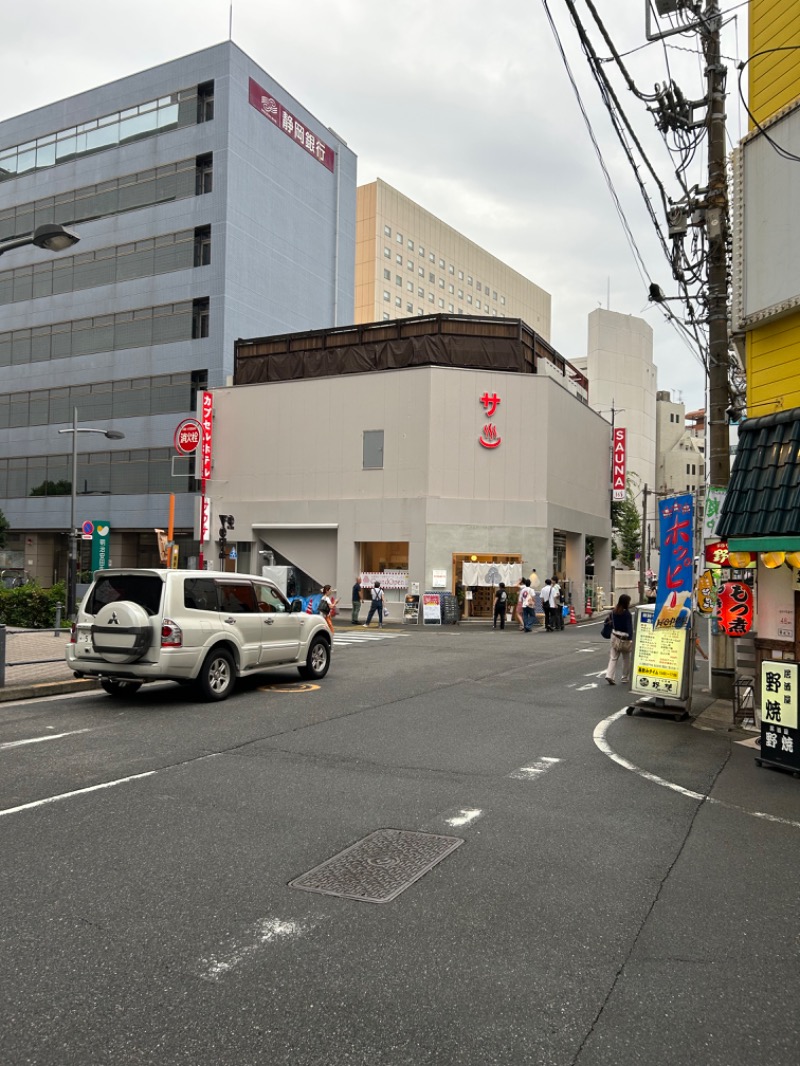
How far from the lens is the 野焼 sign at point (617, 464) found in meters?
45.6

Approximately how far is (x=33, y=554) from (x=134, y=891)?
2074 inches

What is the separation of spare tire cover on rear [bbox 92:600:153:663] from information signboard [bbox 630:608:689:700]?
6.99 metres

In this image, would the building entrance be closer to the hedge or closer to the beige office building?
the hedge

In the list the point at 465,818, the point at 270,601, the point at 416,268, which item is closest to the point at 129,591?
the point at 270,601

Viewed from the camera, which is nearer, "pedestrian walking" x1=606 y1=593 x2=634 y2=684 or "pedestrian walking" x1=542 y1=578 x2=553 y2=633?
"pedestrian walking" x1=606 y1=593 x2=634 y2=684

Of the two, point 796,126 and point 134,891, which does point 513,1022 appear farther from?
point 796,126

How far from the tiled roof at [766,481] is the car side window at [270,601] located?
23.4ft

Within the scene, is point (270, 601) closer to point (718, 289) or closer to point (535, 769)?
point (535, 769)

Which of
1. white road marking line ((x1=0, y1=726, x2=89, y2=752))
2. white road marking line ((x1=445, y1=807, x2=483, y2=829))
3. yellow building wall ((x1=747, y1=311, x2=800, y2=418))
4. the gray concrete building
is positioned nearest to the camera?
white road marking line ((x1=445, y1=807, x2=483, y2=829))

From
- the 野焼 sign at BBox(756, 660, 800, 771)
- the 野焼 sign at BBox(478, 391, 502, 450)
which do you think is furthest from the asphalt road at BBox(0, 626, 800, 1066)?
the 野焼 sign at BBox(478, 391, 502, 450)

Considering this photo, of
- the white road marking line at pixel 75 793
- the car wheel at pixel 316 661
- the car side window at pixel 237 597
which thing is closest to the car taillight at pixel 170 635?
the car side window at pixel 237 597

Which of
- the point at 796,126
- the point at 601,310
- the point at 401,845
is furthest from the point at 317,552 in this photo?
the point at 601,310

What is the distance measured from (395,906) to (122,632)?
7874 mm

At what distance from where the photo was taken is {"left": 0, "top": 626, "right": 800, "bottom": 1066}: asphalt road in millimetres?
3256
